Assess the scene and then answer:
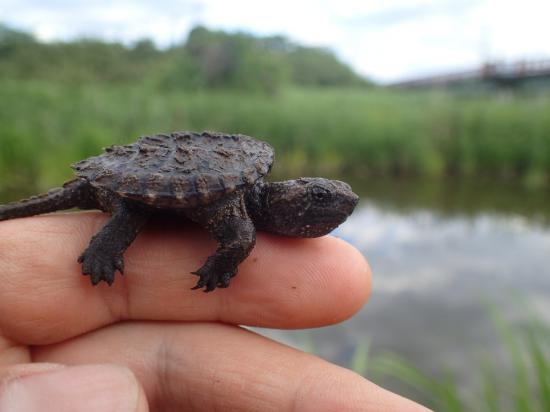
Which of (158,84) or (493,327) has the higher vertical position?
(158,84)

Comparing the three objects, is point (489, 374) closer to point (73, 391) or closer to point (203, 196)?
point (203, 196)

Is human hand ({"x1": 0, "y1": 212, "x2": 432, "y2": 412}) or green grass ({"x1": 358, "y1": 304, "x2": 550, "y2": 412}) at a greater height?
human hand ({"x1": 0, "y1": 212, "x2": 432, "y2": 412})

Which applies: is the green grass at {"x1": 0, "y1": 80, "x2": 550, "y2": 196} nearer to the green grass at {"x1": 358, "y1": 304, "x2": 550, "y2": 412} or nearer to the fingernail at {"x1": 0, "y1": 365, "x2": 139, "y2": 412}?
the green grass at {"x1": 358, "y1": 304, "x2": 550, "y2": 412}

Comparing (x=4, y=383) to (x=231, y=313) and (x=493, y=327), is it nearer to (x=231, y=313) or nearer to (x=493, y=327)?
(x=231, y=313)

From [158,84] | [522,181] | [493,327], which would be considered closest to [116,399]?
[493,327]

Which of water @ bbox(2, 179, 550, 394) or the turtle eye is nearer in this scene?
the turtle eye

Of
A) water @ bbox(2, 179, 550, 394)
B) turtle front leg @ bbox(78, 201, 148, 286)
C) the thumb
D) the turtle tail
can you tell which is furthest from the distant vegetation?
the thumb

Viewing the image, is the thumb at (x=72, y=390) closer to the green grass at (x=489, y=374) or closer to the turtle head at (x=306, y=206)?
the turtle head at (x=306, y=206)
